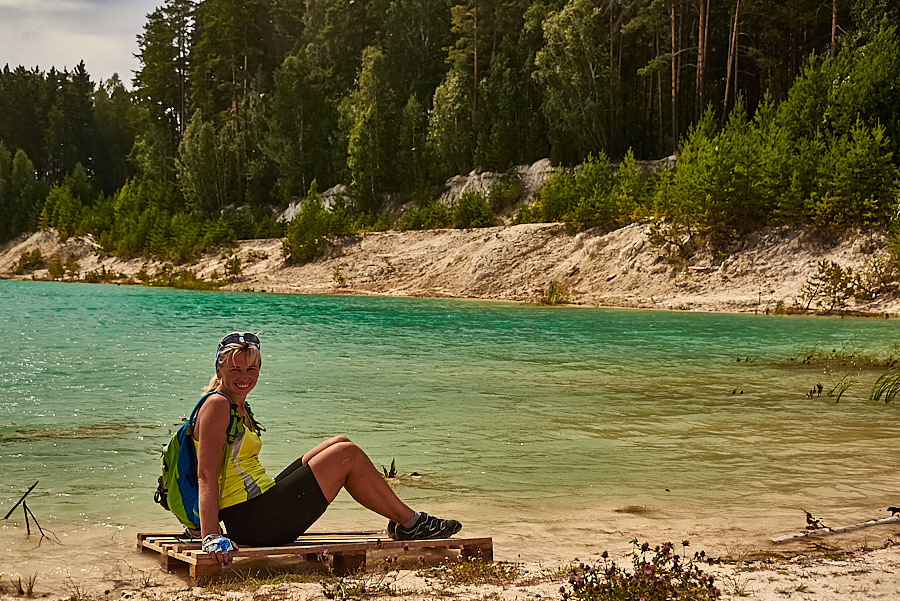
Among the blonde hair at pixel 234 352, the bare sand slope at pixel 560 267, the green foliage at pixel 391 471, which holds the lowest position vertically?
Result: the green foliage at pixel 391 471

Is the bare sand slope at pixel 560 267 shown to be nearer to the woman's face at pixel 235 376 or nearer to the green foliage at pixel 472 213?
the green foliage at pixel 472 213

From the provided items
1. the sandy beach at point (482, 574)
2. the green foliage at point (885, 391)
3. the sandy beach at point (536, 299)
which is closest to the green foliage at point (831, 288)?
the sandy beach at point (536, 299)

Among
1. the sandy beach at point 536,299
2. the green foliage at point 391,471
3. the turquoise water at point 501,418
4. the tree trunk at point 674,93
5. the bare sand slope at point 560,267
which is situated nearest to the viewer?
the sandy beach at point 536,299

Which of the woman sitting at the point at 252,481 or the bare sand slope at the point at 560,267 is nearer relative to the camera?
the woman sitting at the point at 252,481

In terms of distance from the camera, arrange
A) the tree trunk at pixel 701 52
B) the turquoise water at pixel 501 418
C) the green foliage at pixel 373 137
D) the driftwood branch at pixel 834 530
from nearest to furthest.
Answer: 1. the driftwood branch at pixel 834 530
2. the turquoise water at pixel 501 418
3. the tree trunk at pixel 701 52
4. the green foliage at pixel 373 137

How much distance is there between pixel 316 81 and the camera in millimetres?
70688

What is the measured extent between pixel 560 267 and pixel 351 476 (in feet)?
119

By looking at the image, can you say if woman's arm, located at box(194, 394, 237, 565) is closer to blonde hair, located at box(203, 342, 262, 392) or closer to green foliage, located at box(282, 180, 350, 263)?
blonde hair, located at box(203, 342, 262, 392)

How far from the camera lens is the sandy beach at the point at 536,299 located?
15.9 feet

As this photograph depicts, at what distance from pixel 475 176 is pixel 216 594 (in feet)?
175

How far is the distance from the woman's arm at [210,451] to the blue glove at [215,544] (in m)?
0.09

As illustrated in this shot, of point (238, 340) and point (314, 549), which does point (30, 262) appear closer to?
point (238, 340)

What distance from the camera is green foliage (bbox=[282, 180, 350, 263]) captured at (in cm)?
5188

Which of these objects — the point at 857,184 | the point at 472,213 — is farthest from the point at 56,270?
the point at 857,184
